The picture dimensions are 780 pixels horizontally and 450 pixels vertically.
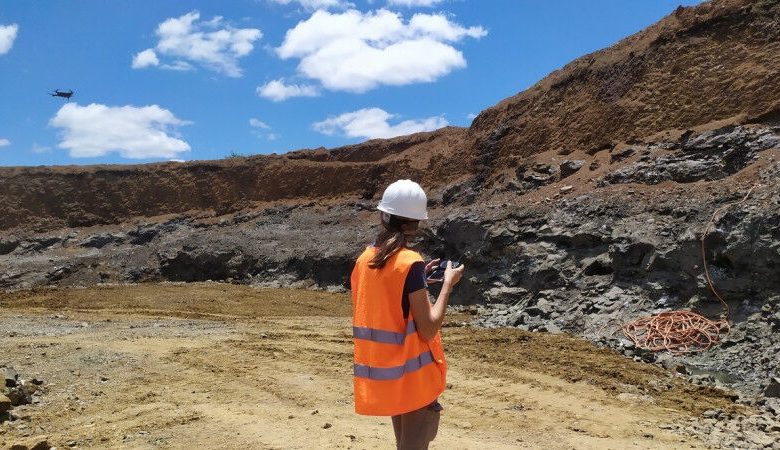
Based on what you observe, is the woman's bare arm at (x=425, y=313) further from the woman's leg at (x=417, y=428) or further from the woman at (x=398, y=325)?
the woman's leg at (x=417, y=428)

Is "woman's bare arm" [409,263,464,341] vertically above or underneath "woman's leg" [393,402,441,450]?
above

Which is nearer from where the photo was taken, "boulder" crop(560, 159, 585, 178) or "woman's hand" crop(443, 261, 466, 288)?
"woman's hand" crop(443, 261, 466, 288)

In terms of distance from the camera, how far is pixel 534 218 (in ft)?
45.6

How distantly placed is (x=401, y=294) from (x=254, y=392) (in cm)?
459

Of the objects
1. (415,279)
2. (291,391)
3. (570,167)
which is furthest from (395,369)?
(570,167)

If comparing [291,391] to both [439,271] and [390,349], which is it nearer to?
[439,271]

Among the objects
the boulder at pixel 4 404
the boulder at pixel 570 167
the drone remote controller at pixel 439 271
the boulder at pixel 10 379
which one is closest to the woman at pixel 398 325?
the drone remote controller at pixel 439 271

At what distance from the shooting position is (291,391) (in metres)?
6.61

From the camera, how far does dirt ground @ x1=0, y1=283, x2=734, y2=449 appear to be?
5.02m

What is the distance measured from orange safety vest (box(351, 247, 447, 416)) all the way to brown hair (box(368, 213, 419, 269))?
1.0 inches

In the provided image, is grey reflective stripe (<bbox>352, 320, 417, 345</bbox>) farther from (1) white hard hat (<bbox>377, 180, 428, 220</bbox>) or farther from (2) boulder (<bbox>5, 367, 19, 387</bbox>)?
(2) boulder (<bbox>5, 367, 19, 387</bbox>)

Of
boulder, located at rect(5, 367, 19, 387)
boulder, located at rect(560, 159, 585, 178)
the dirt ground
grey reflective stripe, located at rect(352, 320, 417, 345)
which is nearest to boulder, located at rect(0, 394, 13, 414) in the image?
the dirt ground

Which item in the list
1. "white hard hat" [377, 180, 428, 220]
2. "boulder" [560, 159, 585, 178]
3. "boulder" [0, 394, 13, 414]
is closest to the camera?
"white hard hat" [377, 180, 428, 220]

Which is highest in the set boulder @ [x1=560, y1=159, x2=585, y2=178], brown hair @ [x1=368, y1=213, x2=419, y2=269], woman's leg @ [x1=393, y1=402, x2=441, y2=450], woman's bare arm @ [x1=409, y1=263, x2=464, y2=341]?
boulder @ [x1=560, y1=159, x2=585, y2=178]
